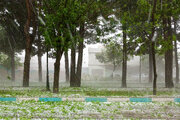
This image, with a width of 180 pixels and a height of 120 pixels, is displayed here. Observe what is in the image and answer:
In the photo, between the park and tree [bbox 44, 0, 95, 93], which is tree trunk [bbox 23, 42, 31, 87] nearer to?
the park

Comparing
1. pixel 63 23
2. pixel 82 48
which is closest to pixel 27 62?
pixel 82 48

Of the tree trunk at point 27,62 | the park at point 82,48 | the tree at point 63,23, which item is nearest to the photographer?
the park at point 82,48

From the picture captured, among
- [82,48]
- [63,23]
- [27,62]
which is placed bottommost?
[27,62]

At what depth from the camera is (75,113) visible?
855cm

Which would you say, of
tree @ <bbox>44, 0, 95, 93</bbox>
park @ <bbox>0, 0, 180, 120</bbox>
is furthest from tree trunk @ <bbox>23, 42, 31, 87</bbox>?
tree @ <bbox>44, 0, 95, 93</bbox>

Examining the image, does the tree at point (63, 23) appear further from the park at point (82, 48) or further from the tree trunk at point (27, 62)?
the tree trunk at point (27, 62)

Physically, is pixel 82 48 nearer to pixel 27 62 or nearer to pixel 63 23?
pixel 27 62

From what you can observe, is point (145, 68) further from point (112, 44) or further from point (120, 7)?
point (112, 44)

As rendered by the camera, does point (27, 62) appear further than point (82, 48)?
No

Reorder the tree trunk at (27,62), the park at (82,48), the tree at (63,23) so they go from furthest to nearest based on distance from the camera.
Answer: the tree trunk at (27,62) < the tree at (63,23) < the park at (82,48)

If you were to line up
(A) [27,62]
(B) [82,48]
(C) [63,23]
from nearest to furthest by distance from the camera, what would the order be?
(C) [63,23], (A) [27,62], (B) [82,48]

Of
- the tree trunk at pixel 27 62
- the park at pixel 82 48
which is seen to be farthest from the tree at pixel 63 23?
the tree trunk at pixel 27 62

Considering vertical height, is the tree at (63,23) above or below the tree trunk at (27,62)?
above

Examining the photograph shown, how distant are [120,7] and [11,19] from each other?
14.1 m
